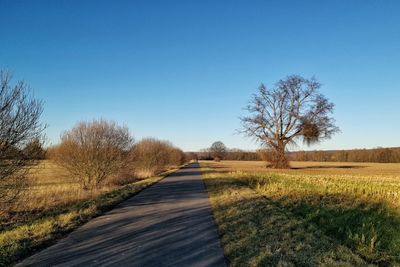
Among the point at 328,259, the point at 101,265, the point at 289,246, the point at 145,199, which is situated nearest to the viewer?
the point at 101,265

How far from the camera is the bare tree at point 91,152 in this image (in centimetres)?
2114

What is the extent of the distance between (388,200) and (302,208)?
3933 mm

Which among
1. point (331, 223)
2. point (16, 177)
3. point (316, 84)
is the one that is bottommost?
point (331, 223)

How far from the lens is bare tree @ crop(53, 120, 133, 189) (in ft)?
69.4

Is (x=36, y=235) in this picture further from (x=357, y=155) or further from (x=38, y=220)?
(x=357, y=155)

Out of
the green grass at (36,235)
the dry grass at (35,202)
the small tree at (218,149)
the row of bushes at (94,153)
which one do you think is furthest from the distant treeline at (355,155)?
the green grass at (36,235)

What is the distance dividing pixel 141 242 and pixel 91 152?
16.1m

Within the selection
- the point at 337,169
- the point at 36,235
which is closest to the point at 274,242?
the point at 36,235

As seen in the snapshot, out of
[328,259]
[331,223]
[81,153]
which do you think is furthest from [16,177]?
[81,153]

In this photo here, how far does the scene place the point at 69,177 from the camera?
71.8 feet

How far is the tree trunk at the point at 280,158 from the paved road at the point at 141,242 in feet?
121

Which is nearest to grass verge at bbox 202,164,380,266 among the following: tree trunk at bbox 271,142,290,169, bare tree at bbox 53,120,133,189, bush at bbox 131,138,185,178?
bare tree at bbox 53,120,133,189

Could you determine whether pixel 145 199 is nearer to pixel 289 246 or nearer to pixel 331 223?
pixel 331 223

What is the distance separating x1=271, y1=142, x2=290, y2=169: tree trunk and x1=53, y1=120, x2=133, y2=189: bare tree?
2799 cm
